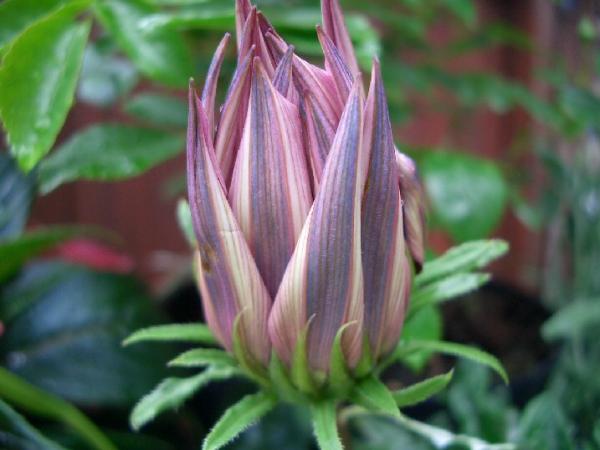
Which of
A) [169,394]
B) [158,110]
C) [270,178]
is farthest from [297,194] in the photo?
[158,110]

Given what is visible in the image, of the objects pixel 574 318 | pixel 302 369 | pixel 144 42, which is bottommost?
pixel 574 318

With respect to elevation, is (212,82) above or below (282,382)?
above

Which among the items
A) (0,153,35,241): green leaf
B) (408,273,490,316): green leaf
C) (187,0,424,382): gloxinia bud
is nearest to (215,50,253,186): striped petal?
(187,0,424,382): gloxinia bud

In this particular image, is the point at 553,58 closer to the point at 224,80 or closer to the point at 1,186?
the point at 224,80

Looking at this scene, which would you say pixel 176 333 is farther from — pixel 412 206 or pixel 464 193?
pixel 464 193

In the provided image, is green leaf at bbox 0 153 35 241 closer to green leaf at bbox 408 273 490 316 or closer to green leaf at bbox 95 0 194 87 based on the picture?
green leaf at bbox 95 0 194 87

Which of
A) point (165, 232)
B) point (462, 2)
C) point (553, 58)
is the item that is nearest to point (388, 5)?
point (553, 58)

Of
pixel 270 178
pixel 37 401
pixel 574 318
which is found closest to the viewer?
pixel 270 178
